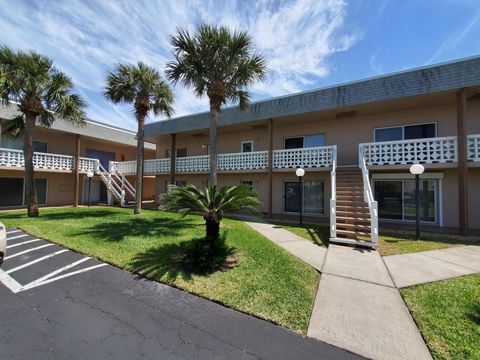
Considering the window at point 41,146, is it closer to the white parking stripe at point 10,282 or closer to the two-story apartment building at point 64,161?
the two-story apartment building at point 64,161

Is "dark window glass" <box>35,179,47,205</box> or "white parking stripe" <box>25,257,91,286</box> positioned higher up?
"dark window glass" <box>35,179,47,205</box>

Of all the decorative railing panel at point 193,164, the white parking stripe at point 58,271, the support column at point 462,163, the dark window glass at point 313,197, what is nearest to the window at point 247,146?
the decorative railing panel at point 193,164

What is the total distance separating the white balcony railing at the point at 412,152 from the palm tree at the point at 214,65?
6.57 meters

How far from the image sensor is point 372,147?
39.1ft

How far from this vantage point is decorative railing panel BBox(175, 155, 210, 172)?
17172 millimetres

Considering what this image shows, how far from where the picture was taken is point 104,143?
23.4 m

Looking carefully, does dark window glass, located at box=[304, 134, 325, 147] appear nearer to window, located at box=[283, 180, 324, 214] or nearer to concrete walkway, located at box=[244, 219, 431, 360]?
window, located at box=[283, 180, 324, 214]

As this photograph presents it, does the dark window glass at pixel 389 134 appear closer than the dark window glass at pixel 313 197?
Yes

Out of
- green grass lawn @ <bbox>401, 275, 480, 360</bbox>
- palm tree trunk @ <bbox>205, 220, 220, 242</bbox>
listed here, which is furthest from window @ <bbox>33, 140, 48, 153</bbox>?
green grass lawn @ <bbox>401, 275, 480, 360</bbox>

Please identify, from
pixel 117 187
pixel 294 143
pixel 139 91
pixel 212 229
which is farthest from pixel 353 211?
pixel 117 187

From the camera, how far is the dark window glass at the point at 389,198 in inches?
499

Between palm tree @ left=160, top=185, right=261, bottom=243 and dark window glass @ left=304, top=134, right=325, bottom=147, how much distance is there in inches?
392

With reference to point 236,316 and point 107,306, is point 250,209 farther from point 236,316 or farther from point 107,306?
point 107,306

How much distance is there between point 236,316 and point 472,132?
1374 centimetres
